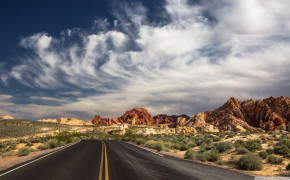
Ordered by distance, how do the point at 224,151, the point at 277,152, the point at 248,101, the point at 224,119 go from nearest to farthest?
1. the point at 277,152
2. the point at 224,151
3. the point at 224,119
4. the point at 248,101

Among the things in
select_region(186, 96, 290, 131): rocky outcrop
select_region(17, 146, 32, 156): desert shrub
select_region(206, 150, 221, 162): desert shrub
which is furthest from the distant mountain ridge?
select_region(17, 146, 32, 156): desert shrub

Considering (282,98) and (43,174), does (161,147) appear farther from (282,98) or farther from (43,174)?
(282,98)

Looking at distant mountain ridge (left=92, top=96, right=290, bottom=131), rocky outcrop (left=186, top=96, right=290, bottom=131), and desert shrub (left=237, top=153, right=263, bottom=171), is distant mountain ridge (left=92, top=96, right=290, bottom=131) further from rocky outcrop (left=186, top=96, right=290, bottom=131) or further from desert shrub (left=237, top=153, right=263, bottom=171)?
desert shrub (left=237, top=153, right=263, bottom=171)

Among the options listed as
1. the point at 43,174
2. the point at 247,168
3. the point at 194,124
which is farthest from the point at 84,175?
the point at 194,124

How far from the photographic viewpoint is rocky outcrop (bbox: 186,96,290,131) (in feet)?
262

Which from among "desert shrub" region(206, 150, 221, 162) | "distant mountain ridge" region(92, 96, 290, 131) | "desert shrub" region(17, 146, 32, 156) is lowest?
"desert shrub" region(17, 146, 32, 156)

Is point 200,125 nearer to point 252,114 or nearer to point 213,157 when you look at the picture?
point 252,114

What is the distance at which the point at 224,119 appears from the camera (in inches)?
3307

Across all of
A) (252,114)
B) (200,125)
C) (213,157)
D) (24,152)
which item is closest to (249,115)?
(252,114)

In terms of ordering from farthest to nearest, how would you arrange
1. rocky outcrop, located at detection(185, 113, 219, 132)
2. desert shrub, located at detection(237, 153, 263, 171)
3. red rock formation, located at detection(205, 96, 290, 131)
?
red rock formation, located at detection(205, 96, 290, 131), rocky outcrop, located at detection(185, 113, 219, 132), desert shrub, located at detection(237, 153, 263, 171)

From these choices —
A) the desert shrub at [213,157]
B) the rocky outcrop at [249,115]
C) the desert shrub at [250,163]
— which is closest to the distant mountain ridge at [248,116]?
the rocky outcrop at [249,115]

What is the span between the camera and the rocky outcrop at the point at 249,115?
79812mm

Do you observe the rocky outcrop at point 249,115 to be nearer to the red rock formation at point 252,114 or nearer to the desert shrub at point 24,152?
the red rock formation at point 252,114

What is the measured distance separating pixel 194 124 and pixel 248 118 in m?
24.4
